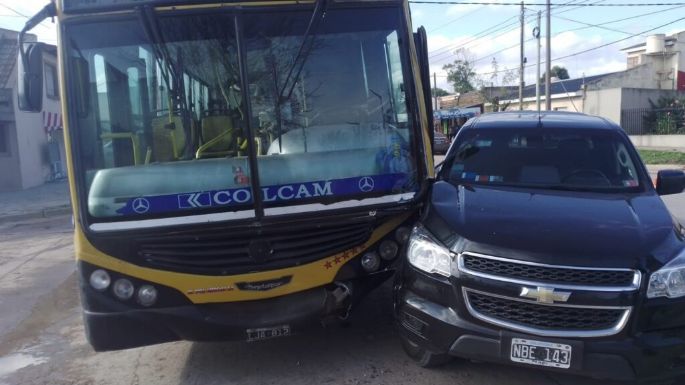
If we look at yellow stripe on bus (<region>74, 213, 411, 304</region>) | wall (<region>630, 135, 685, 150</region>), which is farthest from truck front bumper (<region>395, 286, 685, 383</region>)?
wall (<region>630, 135, 685, 150</region>)

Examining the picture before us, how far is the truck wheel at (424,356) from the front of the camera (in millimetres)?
3875

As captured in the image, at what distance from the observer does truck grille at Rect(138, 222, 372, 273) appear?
3658 millimetres

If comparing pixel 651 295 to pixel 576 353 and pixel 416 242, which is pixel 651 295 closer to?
pixel 576 353

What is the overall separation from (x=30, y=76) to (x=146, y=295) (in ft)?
5.58

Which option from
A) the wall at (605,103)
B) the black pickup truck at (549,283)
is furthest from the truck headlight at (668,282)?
the wall at (605,103)

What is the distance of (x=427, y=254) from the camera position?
142 inches

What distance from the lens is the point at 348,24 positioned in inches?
157

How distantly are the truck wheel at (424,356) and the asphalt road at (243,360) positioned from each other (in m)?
0.07

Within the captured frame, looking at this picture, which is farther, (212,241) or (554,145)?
(554,145)

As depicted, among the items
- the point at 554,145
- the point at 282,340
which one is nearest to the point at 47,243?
the point at 282,340

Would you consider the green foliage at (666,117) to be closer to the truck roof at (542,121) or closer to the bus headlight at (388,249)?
the truck roof at (542,121)

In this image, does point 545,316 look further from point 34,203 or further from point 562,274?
point 34,203

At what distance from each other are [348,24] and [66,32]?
72.6 inches

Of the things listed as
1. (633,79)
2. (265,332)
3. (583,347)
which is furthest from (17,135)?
(633,79)
